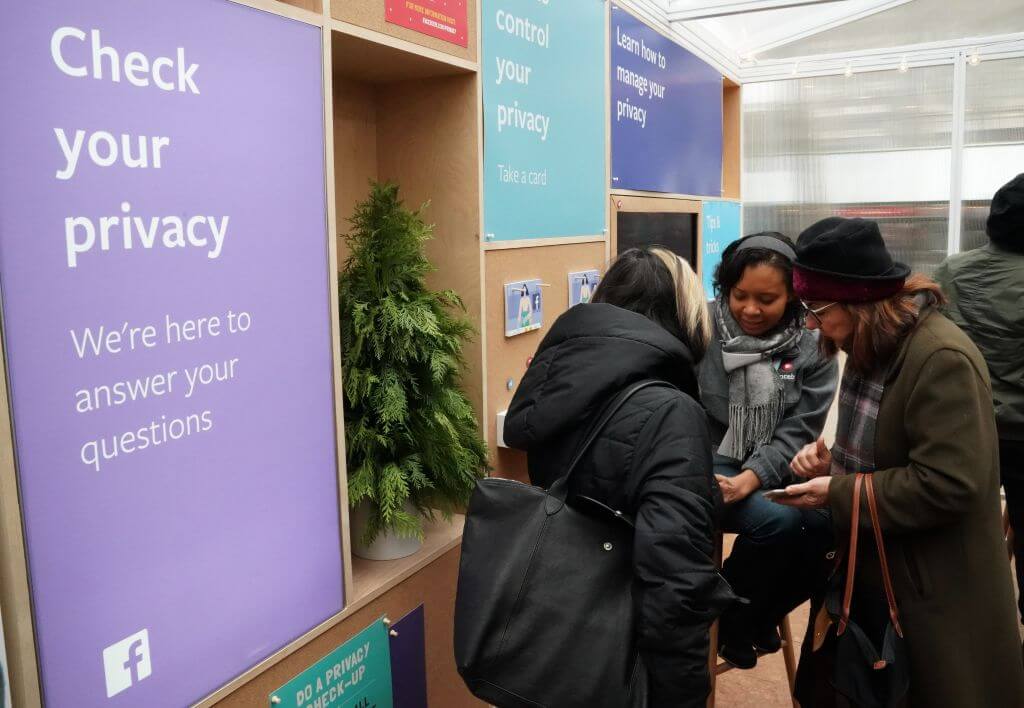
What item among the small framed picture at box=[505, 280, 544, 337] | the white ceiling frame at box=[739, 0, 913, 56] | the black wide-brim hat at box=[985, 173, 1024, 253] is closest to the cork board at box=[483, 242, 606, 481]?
the small framed picture at box=[505, 280, 544, 337]

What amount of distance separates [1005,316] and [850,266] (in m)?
1.65

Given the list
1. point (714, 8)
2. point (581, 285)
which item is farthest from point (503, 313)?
point (714, 8)

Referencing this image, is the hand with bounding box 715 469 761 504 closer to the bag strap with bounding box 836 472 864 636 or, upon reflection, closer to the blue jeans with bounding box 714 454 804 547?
the blue jeans with bounding box 714 454 804 547

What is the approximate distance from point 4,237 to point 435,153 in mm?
1301

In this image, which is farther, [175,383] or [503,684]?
[503,684]

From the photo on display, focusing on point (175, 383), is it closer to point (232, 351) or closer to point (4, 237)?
point (232, 351)

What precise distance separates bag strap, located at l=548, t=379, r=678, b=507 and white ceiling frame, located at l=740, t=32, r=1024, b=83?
427cm

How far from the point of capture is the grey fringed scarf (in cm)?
210

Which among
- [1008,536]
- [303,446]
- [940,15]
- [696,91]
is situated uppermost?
[940,15]

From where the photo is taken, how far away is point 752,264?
2.11m

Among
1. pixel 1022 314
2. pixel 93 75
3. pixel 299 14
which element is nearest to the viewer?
pixel 93 75

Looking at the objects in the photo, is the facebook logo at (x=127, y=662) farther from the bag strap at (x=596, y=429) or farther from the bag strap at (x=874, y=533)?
the bag strap at (x=874, y=533)

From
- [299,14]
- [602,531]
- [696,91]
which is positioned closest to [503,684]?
[602,531]

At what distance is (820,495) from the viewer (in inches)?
68.2
